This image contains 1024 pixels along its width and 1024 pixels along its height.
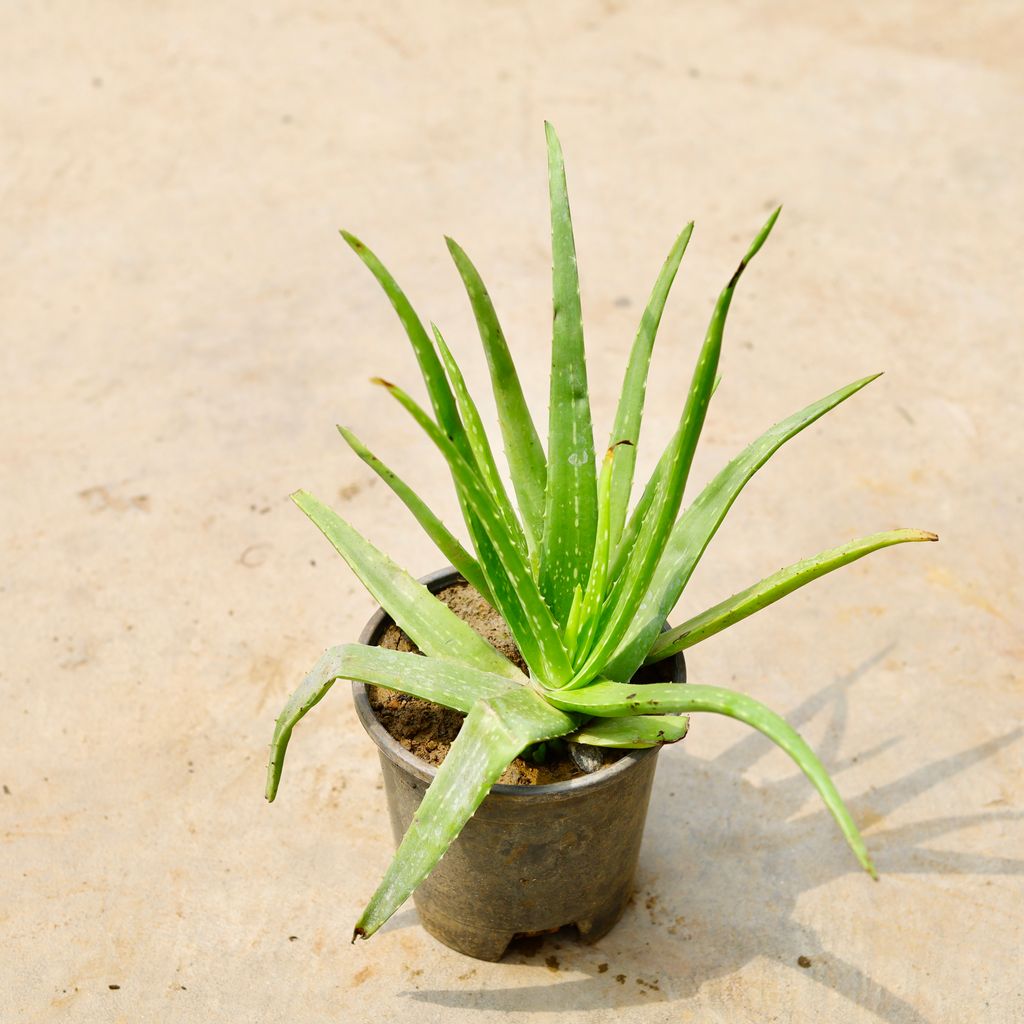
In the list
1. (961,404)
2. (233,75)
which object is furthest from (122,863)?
(233,75)

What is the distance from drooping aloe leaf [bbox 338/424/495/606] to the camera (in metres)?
1.41

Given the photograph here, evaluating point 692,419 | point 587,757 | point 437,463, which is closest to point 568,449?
point 692,419

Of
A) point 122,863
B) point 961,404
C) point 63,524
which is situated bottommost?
point 122,863

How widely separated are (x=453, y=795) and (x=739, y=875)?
74 cm

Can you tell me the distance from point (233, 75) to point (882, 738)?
291 centimetres

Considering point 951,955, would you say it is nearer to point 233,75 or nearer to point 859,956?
point 859,956

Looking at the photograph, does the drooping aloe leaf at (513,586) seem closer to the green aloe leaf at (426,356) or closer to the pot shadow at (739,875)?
the green aloe leaf at (426,356)

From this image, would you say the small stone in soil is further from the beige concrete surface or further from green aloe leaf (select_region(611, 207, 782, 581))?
the beige concrete surface

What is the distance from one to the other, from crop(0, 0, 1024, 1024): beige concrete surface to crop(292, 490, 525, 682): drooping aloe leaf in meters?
0.50

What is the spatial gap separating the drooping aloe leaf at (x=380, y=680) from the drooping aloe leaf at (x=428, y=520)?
12cm

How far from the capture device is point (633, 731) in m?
1.48

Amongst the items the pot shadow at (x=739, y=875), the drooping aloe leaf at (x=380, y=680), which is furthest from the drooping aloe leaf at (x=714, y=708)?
the pot shadow at (x=739, y=875)

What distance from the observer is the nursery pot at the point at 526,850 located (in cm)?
152

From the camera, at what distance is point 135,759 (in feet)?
6.86
